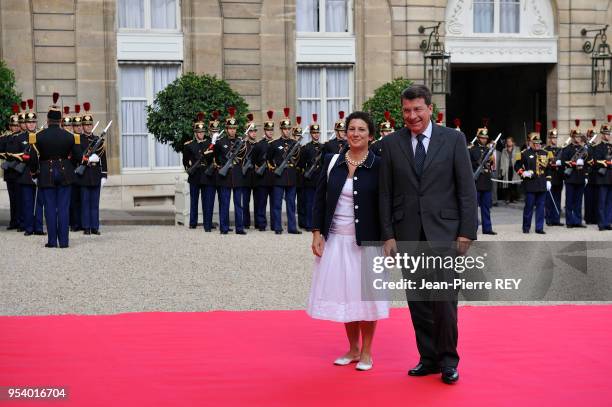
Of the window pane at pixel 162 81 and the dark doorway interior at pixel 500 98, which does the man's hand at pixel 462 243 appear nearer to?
the window pane at pixel 162 81

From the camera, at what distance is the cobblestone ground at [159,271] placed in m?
10.7

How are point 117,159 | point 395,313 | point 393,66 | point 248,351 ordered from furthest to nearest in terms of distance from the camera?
point 393,66, point 117,159, point 395,313, point 248,351

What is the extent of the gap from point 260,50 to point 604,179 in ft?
27.0

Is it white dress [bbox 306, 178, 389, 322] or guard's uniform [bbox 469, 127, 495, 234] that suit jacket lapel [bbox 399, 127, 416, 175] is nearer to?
white dress [bbox 306, 178, 389, 322]

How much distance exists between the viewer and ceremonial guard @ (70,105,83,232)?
17906 millimetres

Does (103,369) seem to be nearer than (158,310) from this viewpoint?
Yes

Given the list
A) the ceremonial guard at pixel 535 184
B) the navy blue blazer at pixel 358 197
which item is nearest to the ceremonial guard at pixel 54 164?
the ceremonial guard at pixel 535 184

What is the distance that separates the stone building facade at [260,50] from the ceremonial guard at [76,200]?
4351mm

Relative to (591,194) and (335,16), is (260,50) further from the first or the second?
(591,194)

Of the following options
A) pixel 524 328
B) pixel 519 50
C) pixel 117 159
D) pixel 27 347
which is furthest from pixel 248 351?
pixel 519 50

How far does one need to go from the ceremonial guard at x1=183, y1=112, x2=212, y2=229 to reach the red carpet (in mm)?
8866

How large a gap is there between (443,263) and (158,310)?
3882 mm

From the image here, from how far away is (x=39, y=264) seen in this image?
1370 cm

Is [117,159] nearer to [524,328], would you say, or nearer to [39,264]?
[39,264]
